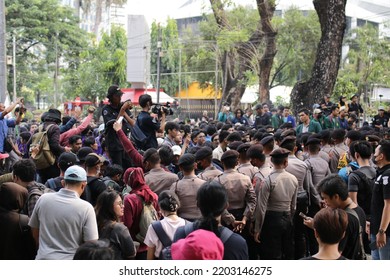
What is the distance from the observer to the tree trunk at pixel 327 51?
19609mm

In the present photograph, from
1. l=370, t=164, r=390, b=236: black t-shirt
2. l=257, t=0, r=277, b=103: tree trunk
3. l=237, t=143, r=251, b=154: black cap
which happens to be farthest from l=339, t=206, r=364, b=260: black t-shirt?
l=257, t=0, r=277, b=103: tree trunk

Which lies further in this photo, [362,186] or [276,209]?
[276,209]

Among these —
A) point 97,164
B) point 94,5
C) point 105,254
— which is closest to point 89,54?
point 94,5

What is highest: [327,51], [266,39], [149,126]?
[266,39]

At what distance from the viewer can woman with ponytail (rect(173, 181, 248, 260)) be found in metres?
4.87

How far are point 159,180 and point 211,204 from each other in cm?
218

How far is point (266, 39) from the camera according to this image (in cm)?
2616

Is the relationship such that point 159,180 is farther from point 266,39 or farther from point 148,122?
point 266,39

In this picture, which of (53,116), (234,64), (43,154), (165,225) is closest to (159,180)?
(165,225)

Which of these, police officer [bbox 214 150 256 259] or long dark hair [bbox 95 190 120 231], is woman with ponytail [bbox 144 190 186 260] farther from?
police officer [bbox 214 150 256 259]

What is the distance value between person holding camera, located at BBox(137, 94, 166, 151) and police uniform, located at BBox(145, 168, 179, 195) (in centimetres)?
256

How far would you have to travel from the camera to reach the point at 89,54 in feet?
158

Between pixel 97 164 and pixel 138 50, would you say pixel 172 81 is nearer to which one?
pixel 138 50
